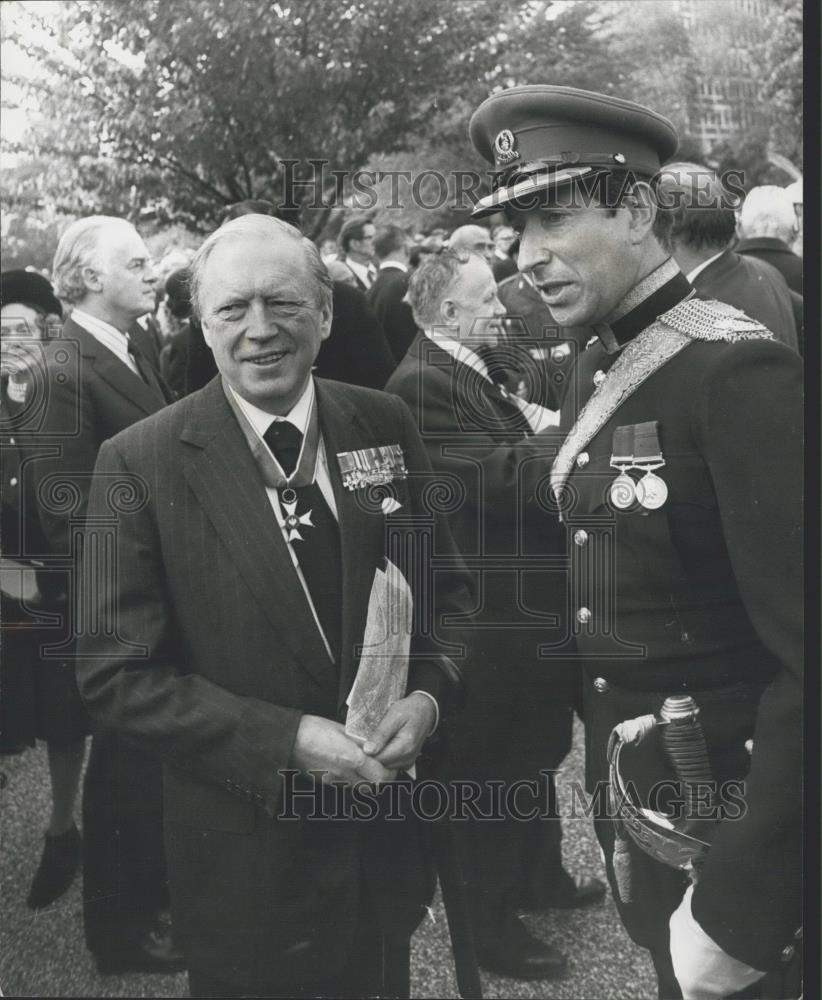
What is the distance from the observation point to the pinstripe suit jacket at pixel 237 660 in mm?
2676

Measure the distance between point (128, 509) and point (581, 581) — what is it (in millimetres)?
1033

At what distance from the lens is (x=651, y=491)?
98.2 inches

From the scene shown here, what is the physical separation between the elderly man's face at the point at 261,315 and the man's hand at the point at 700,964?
4.84 ft

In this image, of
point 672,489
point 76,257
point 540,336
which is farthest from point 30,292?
point 672,489

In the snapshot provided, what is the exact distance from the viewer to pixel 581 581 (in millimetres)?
2723

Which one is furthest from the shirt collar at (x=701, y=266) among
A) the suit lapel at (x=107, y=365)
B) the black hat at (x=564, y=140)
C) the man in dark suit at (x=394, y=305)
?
the suit lapel at (x=107, y=365)

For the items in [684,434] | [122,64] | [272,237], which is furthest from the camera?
[122,64]

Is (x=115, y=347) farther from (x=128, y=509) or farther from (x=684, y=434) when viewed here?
(x=684, y=434)

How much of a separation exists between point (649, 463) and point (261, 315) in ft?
2.91

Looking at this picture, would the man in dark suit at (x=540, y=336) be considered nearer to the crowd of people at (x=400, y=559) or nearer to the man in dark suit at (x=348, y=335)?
the crowd of people at (x=400, y=559)

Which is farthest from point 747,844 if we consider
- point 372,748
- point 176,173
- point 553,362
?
point 176,173

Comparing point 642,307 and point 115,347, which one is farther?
point 115,347

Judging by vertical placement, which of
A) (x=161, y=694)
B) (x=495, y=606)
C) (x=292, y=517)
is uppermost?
(x=292, y=517)

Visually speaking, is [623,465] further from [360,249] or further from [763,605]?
[360,249]
